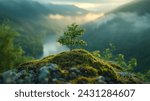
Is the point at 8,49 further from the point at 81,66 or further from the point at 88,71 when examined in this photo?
the point at 88,71

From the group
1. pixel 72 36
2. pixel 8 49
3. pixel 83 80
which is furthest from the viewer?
pixel 8 49

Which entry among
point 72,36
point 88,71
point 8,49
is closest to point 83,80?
point 88,71

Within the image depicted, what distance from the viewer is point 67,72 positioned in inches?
987

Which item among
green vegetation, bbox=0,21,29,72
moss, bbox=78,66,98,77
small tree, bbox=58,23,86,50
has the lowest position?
green vegetation, bbox=0,21,29,72

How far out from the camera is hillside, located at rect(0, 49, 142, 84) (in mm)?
24703

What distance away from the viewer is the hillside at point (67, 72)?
24.7 meters

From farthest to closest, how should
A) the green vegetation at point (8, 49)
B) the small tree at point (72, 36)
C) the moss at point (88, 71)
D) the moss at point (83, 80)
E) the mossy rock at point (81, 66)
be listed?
1. the green vegetation at point (8, 49)
2. the small tree at point (72, 36)
3. the moss at point (88, 71)
4. the mossy rock at point (81, 66)
5. the moss at point (83, 80)

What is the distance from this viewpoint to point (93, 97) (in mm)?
24438

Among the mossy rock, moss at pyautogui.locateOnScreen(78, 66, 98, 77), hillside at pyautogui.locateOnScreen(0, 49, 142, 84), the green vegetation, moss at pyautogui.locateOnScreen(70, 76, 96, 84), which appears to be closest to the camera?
moss at pyautogui.locateOnScreen(70, 76, 96, 84)

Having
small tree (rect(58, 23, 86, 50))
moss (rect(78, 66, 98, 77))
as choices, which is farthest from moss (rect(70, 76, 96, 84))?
small tree (rect(58, 23, 86, 50))

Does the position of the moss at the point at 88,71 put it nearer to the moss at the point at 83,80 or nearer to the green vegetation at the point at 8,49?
the moss at the point at 83,80

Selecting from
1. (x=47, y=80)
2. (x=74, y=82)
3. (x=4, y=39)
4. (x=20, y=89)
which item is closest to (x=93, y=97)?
(x=74, y=82)

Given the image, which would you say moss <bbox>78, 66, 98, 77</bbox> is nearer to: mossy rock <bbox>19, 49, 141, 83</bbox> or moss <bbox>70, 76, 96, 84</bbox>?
mossy rock <bbox>19, 49, 141, 83</bbox>

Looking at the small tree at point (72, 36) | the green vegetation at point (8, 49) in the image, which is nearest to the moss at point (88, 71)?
the small tree at point (72, 36)
